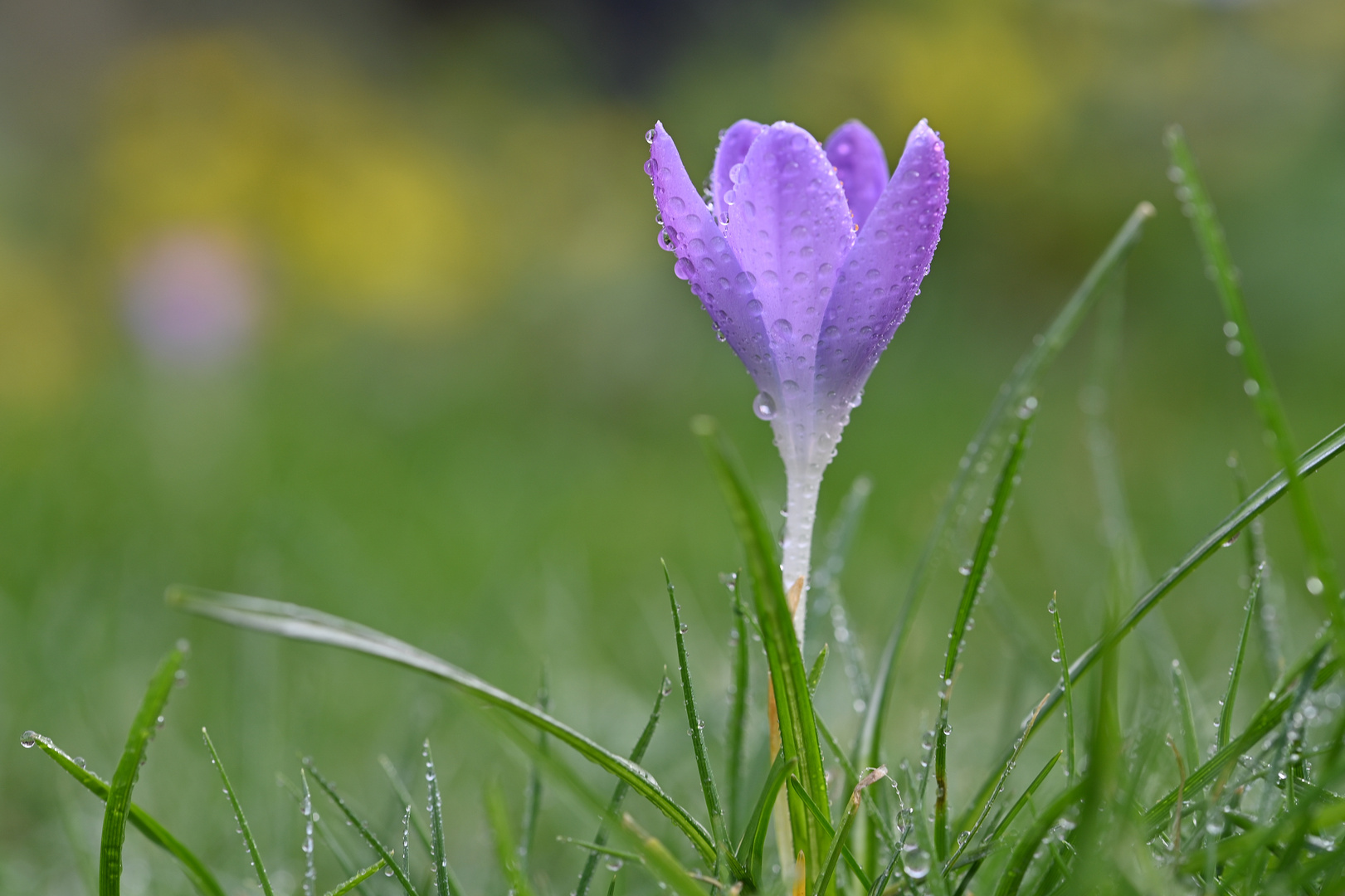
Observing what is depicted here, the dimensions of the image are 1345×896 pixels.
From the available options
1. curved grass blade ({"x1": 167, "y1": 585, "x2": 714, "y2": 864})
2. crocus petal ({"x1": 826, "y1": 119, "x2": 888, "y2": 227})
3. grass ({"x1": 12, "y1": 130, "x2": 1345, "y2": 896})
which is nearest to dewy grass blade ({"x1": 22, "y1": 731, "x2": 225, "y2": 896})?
grass ({"x1": 12, "y1": 130, "x2": 1345, "y2": 896})

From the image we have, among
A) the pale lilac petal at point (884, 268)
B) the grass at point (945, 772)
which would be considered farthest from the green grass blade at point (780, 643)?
the pale lilac petal at point (884, 268)

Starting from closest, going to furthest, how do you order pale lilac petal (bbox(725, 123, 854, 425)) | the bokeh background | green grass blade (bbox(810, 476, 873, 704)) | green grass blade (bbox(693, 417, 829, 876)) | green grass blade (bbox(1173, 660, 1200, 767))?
green grass blade (bbox(693, 417, 829, 876)) → pale lilac petal (bbox(725, 123, 854, 425)) → green grass blade (bbox(1173, 660, 1200, 767)) → green grass blade (bbox(810, 476, 873, 704)) → the bokeh background

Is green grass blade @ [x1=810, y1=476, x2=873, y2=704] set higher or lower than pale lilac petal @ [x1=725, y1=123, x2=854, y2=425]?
lower

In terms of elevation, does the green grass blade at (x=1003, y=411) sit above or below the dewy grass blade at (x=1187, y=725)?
above

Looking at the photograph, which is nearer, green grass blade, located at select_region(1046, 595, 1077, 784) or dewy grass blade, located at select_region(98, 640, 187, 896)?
dewy grass blade, located at select_region(98, 640, 187, 896)

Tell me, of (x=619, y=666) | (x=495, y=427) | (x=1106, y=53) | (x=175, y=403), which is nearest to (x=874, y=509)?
(x=619, y=666)

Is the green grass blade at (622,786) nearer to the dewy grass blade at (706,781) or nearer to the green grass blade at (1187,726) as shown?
the dewy grass blade at (706,781)

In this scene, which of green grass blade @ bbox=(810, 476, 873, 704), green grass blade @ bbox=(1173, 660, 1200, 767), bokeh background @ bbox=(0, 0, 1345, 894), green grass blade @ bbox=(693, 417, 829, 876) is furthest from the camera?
bokeh background @ bbox=(0, 0, 1345, 894)

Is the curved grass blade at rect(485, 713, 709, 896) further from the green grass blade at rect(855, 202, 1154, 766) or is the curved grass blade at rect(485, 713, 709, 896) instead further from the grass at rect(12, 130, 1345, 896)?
the green grass blade at rect(855, 202, 1154, 766)
